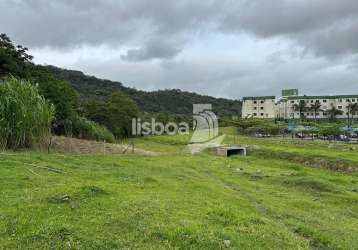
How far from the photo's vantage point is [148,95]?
14938 cm

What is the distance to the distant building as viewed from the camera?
13262 centimetres

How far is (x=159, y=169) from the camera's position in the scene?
22234 millimetres

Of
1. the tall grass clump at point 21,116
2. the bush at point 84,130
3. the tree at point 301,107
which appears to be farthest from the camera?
the tree at point 301,107

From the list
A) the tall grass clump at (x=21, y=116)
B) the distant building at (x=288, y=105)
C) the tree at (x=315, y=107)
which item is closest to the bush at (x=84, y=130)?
the tall grass clump at (x=21, y=116)

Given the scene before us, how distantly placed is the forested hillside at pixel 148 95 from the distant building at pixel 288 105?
11147 mm

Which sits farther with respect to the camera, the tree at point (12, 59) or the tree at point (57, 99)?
the tree at point (57, 99)

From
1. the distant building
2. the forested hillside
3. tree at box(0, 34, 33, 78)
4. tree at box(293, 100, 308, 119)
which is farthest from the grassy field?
the distant building

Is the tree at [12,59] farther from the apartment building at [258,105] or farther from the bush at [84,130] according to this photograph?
the apartment building at [258,105]

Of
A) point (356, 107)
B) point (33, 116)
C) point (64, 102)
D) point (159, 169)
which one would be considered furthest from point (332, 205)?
point (356, 107)

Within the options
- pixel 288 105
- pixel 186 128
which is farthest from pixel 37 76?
pixel 288 105

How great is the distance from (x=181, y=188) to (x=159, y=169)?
680cm

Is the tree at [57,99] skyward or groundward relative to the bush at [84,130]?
skyward

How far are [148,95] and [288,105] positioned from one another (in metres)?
50.2

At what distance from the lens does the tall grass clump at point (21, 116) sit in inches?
854
